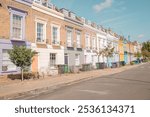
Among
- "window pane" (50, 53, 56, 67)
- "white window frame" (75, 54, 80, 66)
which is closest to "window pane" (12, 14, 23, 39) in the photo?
"window pane" (50, 53, 56, 67)

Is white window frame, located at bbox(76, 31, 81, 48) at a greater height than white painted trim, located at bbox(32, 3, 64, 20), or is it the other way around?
white painted trim, located at bbox(32, 3, 64, 20)

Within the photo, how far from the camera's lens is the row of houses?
1786 centimetres

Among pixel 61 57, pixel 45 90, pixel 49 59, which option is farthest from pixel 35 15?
pixel 45 90

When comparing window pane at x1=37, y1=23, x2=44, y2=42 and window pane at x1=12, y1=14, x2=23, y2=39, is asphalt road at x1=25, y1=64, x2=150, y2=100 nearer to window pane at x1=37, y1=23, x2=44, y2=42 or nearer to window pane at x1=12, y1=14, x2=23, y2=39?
window pane at x1=12, y1=14, x2=23, y2=39

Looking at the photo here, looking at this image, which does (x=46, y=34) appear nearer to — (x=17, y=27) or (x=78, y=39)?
(x=17, y=27)

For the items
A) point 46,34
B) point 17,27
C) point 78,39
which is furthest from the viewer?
point 78,39

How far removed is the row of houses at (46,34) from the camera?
1786 centimetres

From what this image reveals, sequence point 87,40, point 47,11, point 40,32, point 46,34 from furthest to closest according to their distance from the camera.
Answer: point 87,40 < point 47,11 < point 46,34 < point 40,32

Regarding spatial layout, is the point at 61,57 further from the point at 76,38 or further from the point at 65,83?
the point at 65,83

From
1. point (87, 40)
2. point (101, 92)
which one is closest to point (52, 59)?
point (87, 40)

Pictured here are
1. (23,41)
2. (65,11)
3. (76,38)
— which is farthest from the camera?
(76,38)

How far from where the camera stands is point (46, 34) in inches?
918

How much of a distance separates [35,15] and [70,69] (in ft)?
28.3

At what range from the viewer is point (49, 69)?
2316 cm
